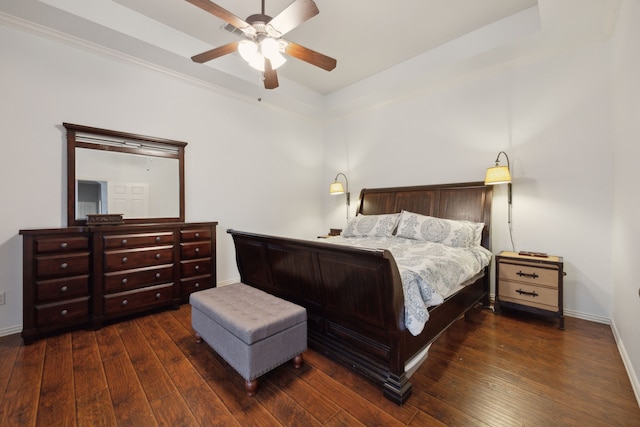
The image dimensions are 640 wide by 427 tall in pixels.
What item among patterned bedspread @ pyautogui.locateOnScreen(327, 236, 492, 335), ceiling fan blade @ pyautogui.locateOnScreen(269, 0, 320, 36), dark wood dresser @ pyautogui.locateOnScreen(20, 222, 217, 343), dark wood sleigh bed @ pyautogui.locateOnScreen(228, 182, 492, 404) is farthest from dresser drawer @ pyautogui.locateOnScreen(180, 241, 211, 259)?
ceiling fan blade @ pyautogui.locateOnScreen(269, 0, 320, 36)

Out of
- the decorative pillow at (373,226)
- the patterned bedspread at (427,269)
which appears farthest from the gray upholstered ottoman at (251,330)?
the decorative pillow at (373,226)

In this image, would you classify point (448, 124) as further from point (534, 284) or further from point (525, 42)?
point (534, 284)

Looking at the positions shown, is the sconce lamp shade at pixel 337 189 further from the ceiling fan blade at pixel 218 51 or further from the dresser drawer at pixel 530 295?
the ceiling fan blade at pixel 218 51

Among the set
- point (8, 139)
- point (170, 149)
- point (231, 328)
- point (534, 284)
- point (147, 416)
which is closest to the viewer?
point (147, 416)

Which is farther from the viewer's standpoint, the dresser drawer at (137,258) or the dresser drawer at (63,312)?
the dresser drawer at (137,258)

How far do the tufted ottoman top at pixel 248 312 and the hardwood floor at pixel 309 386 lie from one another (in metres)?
0.38

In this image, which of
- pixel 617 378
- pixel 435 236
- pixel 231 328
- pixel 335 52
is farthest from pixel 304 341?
pixel 335 52

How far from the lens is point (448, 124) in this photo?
3.70 metres

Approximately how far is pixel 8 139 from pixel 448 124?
4.80 m

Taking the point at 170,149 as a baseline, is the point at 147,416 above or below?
below

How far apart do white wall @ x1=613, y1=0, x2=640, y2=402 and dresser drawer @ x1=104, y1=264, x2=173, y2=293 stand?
3897 mm

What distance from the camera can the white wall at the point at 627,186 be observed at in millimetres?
1743

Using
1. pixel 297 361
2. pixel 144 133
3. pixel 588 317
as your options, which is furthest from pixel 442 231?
pixel 144 133

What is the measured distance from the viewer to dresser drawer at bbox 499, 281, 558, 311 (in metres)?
2.59
